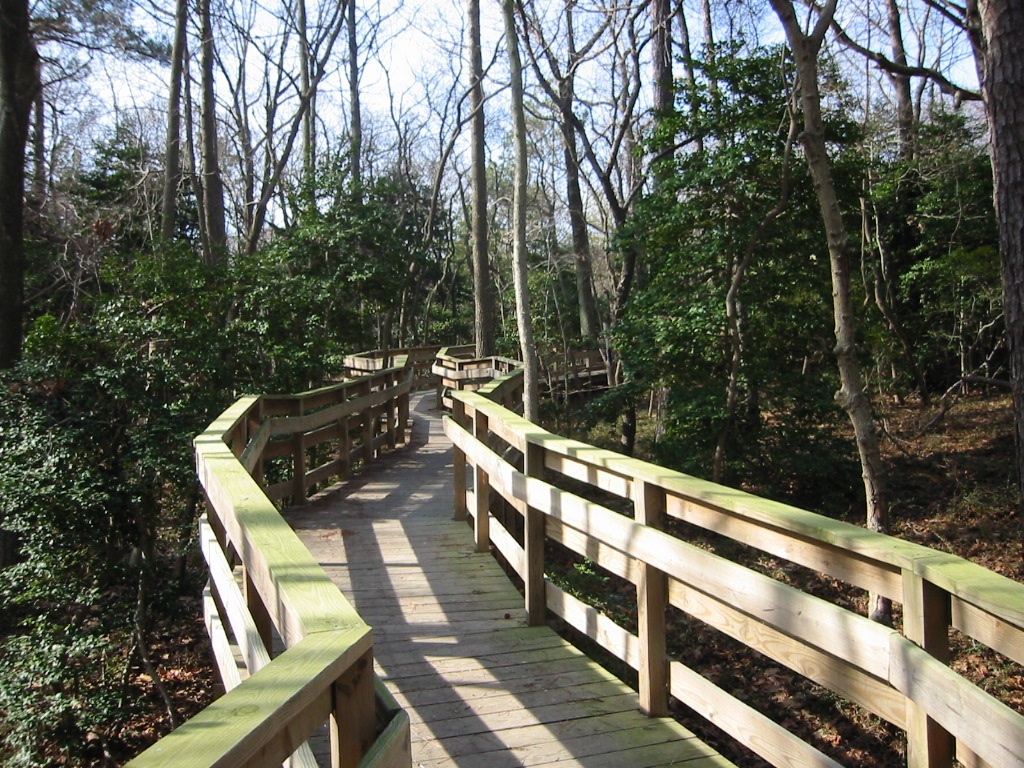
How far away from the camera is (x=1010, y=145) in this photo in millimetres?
5824

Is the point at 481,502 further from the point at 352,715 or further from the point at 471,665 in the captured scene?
the point at 352,715

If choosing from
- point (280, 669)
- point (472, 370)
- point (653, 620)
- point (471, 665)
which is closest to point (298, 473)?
point (471, 665)

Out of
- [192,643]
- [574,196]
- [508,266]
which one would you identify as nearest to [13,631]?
[192,643]

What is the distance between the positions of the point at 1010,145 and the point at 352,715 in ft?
19.4

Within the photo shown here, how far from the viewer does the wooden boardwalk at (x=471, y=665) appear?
135 inches

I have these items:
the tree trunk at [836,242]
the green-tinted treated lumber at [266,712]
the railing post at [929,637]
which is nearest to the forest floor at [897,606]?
the tree trunk at [836,242]

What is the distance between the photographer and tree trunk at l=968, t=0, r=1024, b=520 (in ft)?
19.0

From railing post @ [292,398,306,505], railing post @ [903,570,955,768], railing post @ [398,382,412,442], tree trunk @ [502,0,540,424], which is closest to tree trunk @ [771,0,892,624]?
tree trunk @ [502,0,540,424]

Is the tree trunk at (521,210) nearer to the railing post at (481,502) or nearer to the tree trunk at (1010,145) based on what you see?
the railing post at (481,502)

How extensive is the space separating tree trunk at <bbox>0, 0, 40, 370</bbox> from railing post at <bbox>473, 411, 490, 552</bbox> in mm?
6192

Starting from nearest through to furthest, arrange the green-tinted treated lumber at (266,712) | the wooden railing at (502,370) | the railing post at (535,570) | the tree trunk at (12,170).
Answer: the green-tinted treated lumber at (266,712) < the railing post at (535,570) < the tree trunk at (12,170) < the wooden railing at (502,370)

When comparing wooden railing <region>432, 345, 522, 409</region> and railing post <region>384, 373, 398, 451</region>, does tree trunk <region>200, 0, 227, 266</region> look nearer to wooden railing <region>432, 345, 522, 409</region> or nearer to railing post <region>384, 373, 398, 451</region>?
wooden railing <region>432, 345, 522, 409</region>

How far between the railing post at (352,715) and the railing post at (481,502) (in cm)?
441

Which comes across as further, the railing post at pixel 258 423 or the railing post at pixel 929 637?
the railing post at pixel 258 423
